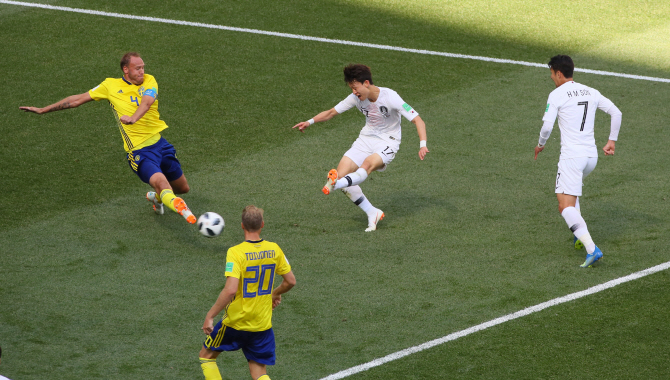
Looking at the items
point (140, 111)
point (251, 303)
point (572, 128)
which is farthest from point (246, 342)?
point (572, 128)

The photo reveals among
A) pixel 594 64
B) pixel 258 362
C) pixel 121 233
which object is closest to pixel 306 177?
pixel 121 233

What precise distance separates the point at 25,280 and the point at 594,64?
446 inches

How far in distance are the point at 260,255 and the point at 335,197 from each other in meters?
5.32

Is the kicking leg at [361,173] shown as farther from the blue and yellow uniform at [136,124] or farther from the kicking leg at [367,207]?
the blue and yellow uniform at [136,124]

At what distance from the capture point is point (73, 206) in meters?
11.1

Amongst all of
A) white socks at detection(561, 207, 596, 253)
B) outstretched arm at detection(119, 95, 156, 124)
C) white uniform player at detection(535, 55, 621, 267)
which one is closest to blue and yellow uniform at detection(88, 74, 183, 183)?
outstretched arm at detection(119, 95, 156, 124)

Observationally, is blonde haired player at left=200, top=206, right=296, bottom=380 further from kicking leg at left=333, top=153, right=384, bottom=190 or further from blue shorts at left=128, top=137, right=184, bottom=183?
blue shorts at left=128, top=137, right=184, bottom=183

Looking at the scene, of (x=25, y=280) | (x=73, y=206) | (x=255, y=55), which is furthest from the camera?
(x=255, y=55)

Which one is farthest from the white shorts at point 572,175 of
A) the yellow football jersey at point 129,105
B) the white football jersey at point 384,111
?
the yellow football jersey at point 129,105

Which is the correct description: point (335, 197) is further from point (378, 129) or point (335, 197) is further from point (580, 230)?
point (580, 230)

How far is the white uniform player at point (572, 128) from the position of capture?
9172 mm

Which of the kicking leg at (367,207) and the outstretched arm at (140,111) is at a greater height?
the outstretched arm at (140,111)

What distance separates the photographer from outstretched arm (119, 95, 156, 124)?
377 inches

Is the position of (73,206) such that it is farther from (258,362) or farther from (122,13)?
(122,13)
